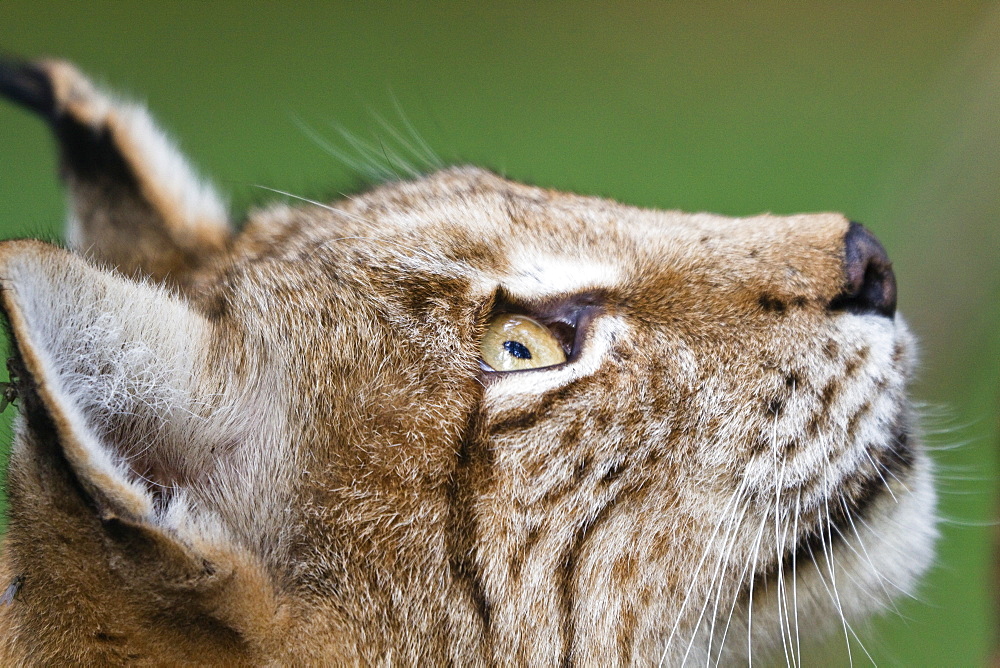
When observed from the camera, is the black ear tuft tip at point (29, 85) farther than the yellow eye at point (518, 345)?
Yes

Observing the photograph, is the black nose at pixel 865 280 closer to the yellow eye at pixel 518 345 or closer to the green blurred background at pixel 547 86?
the yellow eye at pixel 518 345

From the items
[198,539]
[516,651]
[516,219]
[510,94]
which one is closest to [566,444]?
[516,651]

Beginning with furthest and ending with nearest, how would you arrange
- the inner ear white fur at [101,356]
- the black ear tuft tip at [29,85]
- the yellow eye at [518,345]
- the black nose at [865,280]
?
the black ear tuft tip at [29,85], the black nose at [865,280], the yellow eye at [518,345], the inner ear white fur at [101,356]

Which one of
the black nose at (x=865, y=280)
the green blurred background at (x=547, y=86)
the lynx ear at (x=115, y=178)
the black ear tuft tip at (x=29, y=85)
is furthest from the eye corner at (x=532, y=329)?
the green blurred background at (x=547, y=86)

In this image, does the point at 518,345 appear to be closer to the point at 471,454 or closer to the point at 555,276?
the point at 555,276

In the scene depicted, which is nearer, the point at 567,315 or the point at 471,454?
the point at 471,454

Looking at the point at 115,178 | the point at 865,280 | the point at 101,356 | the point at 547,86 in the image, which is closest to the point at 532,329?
the point at 865,280

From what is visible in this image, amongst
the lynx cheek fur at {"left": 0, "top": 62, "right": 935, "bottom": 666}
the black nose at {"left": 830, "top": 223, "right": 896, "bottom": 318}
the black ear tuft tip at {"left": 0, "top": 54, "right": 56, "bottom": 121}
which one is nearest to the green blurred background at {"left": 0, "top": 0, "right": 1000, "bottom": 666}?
the black ear tuft tip at {"left": 0, "top": 54, "right": 56, "bottom": 121}
